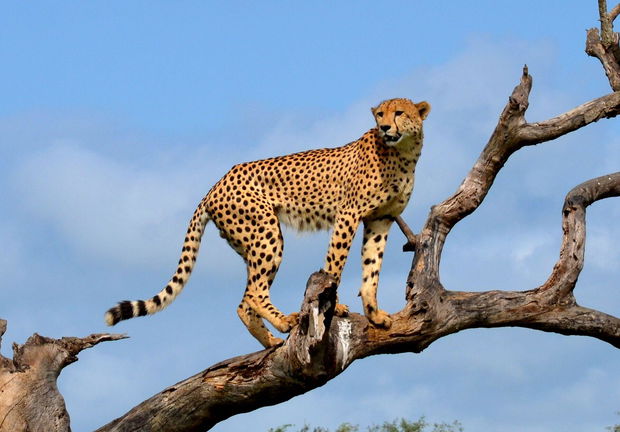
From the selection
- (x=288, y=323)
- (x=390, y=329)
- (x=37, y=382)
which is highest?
(x=37, y=382)

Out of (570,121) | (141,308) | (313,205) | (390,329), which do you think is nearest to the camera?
(390,329)

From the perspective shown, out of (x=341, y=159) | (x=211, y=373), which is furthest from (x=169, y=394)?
(x=341, y=159)

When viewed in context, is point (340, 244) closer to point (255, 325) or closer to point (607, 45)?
point (255, 325)

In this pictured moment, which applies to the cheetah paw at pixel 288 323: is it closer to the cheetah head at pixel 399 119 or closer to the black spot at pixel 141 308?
the black spot at pixel 141 308

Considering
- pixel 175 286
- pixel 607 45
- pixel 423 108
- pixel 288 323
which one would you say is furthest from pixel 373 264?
pixel 607 45

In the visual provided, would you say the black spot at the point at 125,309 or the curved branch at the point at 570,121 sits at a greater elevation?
the curved branch at the point at 570,121

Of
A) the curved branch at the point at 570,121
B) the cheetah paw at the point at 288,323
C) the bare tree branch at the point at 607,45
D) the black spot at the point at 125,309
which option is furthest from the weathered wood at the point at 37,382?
the bare tree branch at the point at 607,45

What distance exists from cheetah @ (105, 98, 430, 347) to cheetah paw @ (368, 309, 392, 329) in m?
0.01

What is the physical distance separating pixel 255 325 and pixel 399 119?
6.56 ft

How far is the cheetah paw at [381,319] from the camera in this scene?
27.7 feet

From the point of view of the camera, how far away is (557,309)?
9211 millimetres

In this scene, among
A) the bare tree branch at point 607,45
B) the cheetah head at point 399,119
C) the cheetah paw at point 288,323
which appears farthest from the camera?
the bare tree branch at point 607,45

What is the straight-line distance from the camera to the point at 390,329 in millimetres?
8492

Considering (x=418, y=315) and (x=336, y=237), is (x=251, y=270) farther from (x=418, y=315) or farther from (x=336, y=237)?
(x=418, y=315)
